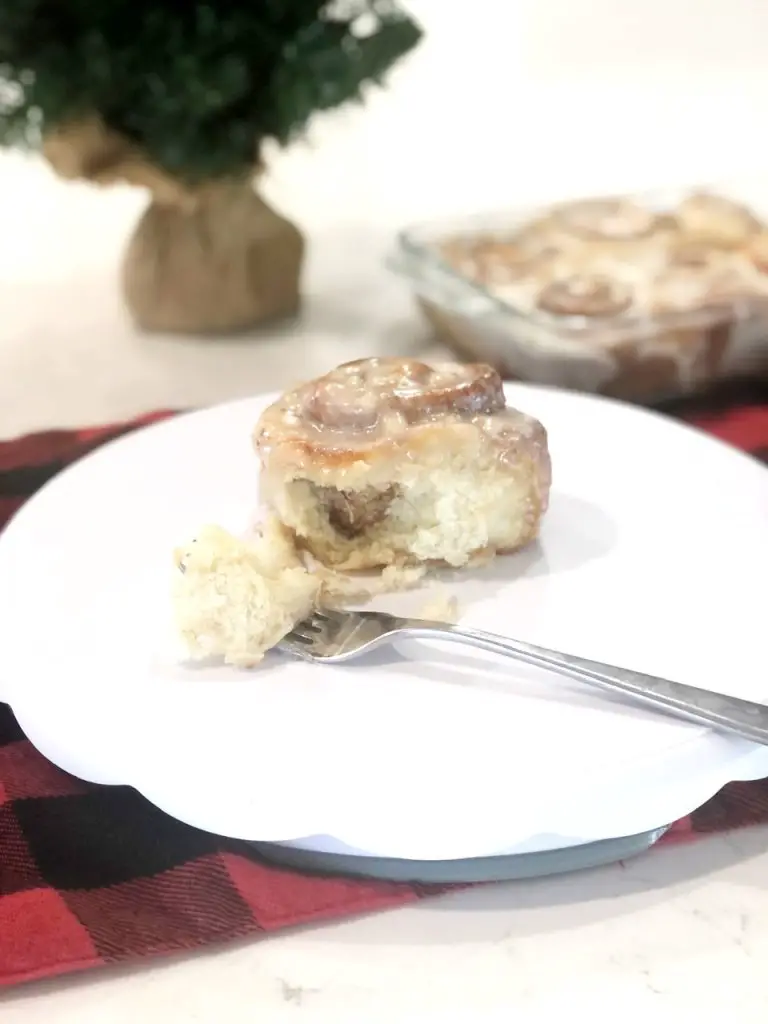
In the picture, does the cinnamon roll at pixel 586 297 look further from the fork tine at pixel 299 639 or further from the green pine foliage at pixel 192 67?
the fork tine at pixel 299 639

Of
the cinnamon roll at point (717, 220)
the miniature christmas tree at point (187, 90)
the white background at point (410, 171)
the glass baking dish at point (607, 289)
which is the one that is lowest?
the white background at point (410, 171)

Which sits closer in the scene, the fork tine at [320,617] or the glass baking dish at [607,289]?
the fork tine at [320,617]

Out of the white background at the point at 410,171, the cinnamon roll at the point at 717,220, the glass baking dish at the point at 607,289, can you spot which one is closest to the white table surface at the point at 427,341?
the white background at the point at 410,171

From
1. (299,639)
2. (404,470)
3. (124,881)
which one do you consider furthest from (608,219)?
(124,881)

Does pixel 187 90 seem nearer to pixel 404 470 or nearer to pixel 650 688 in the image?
pixel 404 470

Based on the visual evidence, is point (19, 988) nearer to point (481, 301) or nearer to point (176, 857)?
point (176, 857)

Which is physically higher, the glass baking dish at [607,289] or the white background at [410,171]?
the glass baking dish at [607,289]

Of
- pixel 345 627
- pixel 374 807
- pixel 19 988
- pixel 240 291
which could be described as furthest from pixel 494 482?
pixel 240 291
